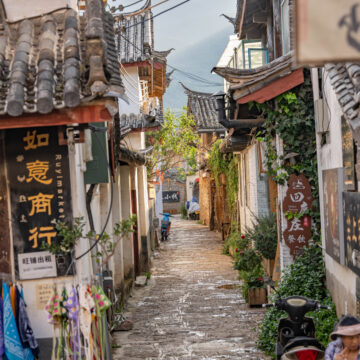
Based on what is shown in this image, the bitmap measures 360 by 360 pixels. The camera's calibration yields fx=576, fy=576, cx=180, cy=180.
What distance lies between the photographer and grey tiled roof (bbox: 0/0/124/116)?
5.56 meters

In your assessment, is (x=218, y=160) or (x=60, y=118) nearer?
(x=60, y=118)

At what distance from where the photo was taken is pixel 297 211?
11.0m

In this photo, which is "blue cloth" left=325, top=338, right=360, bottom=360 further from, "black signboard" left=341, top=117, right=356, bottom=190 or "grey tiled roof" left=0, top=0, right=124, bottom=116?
"grey tiled roof" left=0, top=0, right=124, bottom=116

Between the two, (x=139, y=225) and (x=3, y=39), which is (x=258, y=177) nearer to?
(x=139, y=225)

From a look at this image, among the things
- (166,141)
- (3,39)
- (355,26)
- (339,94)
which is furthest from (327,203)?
(166,141)

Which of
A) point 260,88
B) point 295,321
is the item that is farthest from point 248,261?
point 295,321

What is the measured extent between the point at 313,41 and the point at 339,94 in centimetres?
414

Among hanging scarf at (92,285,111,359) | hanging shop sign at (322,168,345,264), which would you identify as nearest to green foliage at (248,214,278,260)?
hanging shop sign at (322,168,345,264)

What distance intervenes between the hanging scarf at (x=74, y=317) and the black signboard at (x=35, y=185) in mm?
728

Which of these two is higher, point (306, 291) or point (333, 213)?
point (333, 213)

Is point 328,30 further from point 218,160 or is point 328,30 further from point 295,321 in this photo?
point 218,160

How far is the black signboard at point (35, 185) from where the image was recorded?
266 inches

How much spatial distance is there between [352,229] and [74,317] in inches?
140

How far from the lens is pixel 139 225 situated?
19.7 meters
